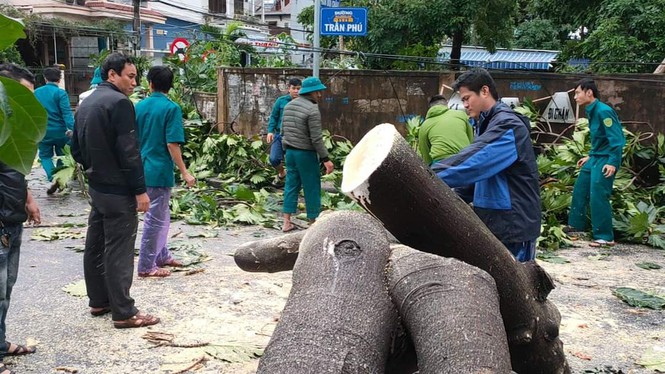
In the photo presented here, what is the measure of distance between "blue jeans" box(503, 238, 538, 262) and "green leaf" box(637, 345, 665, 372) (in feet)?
3.29

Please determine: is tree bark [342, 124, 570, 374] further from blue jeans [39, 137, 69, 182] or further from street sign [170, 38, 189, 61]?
street sign [170, 38, 189, 61]

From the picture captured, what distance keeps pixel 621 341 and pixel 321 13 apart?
22.9ft

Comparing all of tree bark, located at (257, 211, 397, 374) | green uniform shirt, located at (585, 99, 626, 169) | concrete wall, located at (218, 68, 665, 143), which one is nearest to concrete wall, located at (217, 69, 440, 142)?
concrete wall, located at (218, 68, 665, 143)

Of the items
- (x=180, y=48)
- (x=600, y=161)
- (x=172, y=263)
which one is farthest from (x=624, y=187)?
(x=180, y=48)

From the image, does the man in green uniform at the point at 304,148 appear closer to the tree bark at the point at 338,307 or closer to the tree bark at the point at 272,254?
the tree bark at the point at 272,254

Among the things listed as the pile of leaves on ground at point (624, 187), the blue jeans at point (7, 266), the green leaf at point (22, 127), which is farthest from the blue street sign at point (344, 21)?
the green leaf at point (22, 127)

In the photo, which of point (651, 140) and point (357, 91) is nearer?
point (651, 140)

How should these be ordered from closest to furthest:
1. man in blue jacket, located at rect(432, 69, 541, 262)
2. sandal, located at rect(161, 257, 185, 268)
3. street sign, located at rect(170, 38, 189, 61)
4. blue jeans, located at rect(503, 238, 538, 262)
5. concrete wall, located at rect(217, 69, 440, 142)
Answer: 1. man in blue jacket, located at rect(432, 69, 541, 262)
2. blue jeans, located at rect(503, 238, 538, 262)
3. sandal, located at rect(161, 257, 185, 268)
4. concrete wall, located at rect(217, 69, 440, 142)
5. street sign, located at rect(170, 38, 189, 61)

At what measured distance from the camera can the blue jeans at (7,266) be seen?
156 inches

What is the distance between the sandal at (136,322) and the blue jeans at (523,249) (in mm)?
2606

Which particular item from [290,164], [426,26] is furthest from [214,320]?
[426,26]

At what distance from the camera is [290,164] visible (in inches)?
323

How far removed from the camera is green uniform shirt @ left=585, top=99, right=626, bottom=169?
7.50 metres

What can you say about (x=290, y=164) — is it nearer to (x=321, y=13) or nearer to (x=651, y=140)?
(x=321, y=13)
